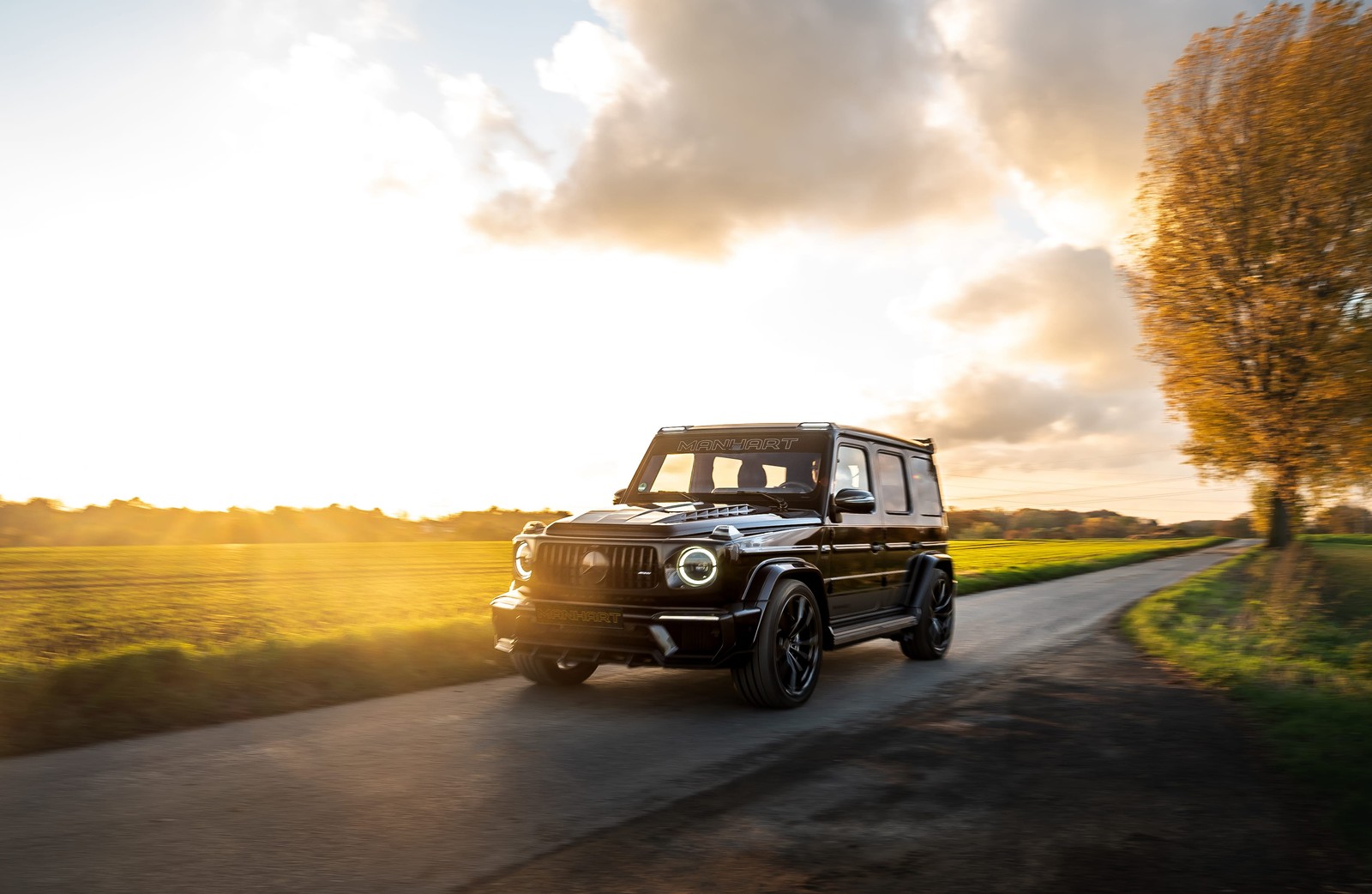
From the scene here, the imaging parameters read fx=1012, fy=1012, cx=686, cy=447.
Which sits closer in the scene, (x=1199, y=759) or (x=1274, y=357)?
(x=1199, y=759)

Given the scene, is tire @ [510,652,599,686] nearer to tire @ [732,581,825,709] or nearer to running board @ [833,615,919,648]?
tire @ [732,581,825,709]

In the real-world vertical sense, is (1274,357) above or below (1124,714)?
above

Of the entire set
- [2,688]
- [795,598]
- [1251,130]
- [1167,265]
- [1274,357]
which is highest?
[1251,130]

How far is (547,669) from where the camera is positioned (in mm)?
8016

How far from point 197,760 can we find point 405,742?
1.11 meters

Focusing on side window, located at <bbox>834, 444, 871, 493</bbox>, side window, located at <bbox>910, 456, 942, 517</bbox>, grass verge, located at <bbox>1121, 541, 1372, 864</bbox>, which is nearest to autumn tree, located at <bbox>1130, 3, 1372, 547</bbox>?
grass verge, located at <bbox>1121, 541, 1372, 864</bbox>

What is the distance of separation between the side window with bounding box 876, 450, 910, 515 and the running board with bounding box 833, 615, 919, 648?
1047 mm

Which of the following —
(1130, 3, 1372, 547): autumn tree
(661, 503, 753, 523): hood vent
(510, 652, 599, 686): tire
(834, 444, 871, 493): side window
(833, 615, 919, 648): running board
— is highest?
(1130, 3, 1372, 547): autumn tree

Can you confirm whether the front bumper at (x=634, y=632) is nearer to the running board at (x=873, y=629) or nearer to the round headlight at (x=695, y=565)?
the round headlight at (x=695, y=565)

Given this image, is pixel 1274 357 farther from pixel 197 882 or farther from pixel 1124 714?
pixel 197 882

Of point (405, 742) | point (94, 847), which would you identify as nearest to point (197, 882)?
point (94, 847)

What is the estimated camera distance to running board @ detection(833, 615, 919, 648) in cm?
835

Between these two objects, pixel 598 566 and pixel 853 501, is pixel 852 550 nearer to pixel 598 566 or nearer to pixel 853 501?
pixel 853 501

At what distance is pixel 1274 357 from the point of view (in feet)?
54.8
